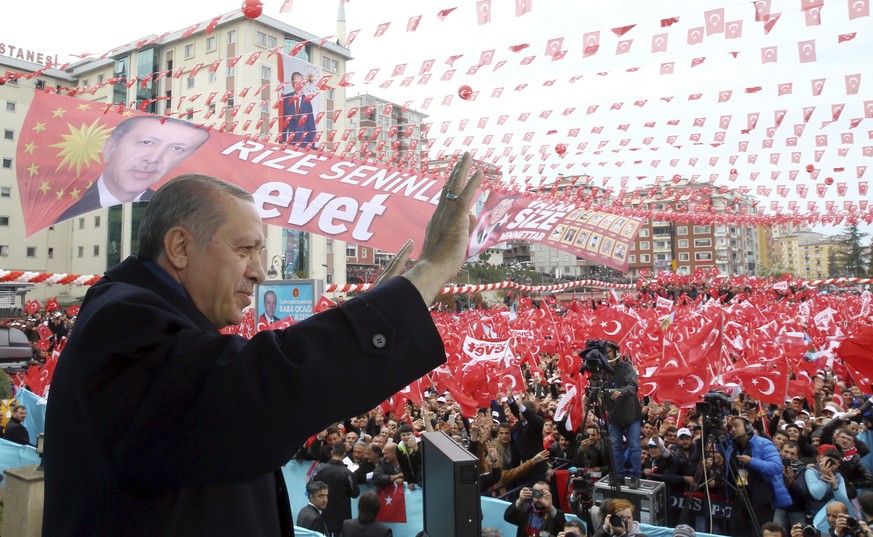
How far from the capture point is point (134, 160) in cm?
1153

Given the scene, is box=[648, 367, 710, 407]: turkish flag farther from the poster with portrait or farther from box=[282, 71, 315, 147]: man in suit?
box=[282, 71, 315, 147]: man in suit

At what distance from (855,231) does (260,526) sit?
99.7m

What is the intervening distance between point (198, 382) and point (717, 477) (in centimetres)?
719

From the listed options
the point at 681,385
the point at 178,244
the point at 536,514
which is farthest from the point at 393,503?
the point at 178,244

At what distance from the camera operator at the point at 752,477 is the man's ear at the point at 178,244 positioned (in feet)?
21.8

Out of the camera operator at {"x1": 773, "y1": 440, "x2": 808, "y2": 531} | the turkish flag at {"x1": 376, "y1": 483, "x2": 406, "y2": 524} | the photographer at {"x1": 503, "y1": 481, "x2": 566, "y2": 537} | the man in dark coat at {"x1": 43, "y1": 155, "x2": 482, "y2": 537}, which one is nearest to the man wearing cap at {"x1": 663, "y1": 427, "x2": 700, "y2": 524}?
the camera operator at {"x1": 773, "y1": 440, "x2": 808, "y2": 531}

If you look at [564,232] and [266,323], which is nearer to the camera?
[266,323]

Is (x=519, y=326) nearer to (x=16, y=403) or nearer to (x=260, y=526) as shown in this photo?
(x=16, y=403)

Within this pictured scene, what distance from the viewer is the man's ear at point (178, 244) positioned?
115 cm

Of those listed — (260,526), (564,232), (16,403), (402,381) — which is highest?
(564,232)

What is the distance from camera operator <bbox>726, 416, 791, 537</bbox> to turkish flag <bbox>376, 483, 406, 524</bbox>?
11.8 feet

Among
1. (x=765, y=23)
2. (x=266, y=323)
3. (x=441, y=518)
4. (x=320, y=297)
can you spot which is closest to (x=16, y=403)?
(x=266, y=323)

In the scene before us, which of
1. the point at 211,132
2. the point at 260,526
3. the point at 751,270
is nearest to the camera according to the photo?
the point at 260,526

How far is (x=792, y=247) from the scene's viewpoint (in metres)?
150
